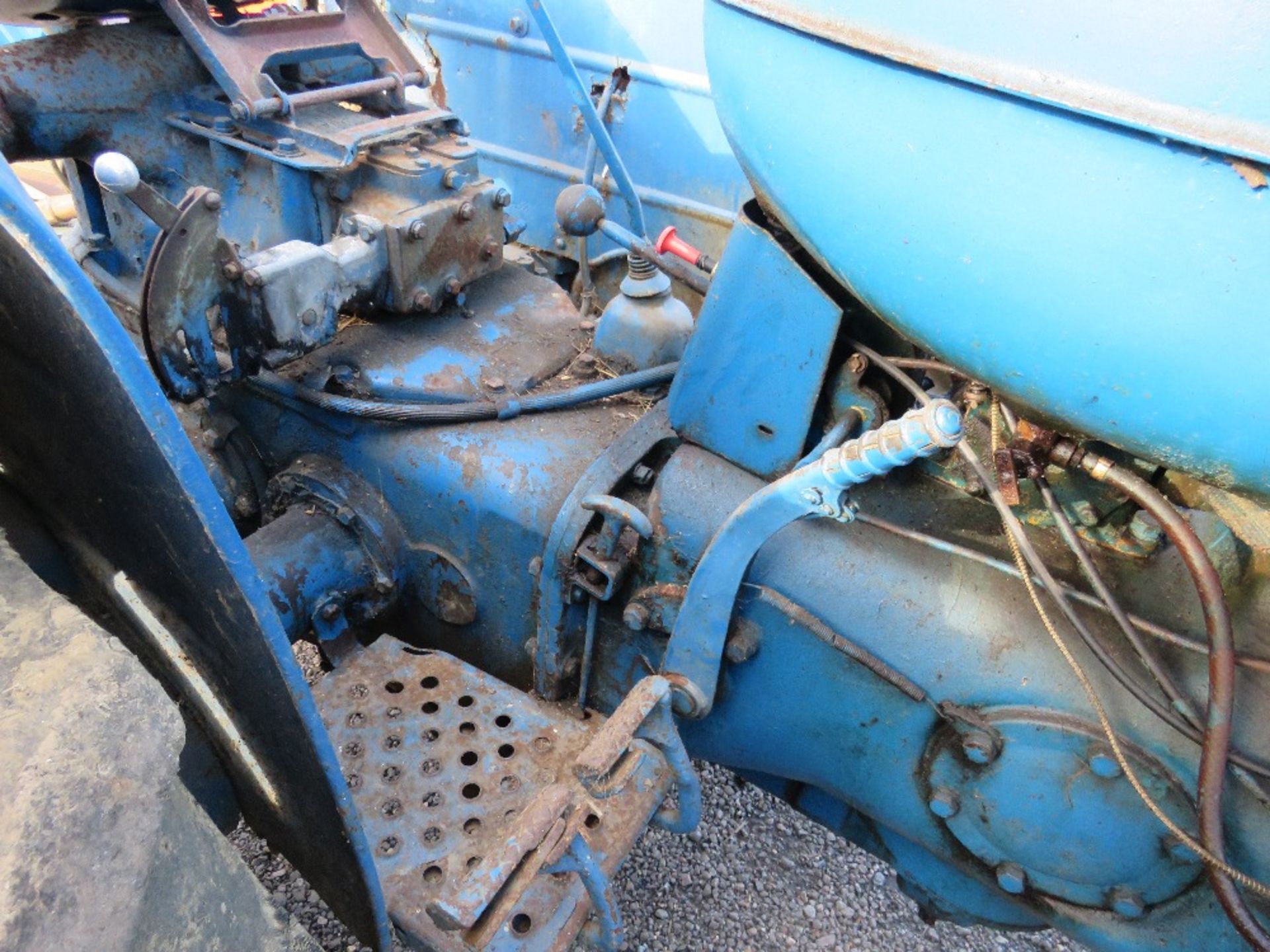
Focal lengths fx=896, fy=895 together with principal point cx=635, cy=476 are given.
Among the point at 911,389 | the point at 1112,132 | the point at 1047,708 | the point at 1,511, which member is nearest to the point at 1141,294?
the point at 1112,132

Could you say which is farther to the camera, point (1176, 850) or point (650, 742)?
point (650, 742)

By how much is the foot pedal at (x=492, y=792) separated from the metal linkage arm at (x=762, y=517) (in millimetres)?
108

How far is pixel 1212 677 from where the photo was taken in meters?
0.99

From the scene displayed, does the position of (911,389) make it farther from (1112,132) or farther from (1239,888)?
(1239,888)

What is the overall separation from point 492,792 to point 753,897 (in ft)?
2.62

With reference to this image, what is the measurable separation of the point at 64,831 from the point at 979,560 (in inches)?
42.4

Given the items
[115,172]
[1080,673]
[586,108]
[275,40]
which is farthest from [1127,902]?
[586,108]

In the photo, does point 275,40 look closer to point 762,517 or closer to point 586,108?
point 586,108

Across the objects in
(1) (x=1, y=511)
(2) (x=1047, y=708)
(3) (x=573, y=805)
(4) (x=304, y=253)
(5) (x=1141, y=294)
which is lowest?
(3) (x=573, y=805)

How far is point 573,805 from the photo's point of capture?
1137 millimetres

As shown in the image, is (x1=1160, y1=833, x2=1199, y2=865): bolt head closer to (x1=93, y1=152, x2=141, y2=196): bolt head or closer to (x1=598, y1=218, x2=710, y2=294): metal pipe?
(x1=598, y1=218, x2=710, y2=294): metal pipe

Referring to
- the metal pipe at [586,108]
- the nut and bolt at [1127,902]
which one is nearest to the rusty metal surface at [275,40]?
the metal pipe at [586,108]

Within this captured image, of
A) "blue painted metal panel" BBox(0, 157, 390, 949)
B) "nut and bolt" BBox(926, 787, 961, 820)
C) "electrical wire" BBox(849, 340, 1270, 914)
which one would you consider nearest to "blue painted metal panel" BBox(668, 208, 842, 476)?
"electrical wire" BBox(849, 340, 1270, 914)

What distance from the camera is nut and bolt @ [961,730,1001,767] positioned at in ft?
3.94
